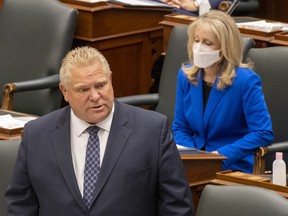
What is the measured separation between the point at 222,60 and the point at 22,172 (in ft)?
2.92

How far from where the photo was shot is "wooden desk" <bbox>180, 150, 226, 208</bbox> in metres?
2.77

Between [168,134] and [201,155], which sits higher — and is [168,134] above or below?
above

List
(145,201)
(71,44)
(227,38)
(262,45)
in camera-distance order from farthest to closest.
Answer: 1. (71,44)
2. (262,45)
3. (227,38)
4. (145,201)

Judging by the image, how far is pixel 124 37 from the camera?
3.96 m

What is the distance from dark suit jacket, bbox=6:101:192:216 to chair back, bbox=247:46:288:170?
0.95 m

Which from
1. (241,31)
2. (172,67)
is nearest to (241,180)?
(172,67)

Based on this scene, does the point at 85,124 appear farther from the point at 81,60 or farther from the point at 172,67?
the point at 172,67

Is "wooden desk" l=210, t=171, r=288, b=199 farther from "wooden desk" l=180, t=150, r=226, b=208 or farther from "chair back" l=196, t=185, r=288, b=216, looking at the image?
"chair back" l=196, t=185, r=288, b=216

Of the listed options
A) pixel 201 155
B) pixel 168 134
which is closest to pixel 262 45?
pixel 201 155

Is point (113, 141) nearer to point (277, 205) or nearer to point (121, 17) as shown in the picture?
point (277, 205)

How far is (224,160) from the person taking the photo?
2994mm

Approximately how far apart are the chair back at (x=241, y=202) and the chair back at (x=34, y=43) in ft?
5.08

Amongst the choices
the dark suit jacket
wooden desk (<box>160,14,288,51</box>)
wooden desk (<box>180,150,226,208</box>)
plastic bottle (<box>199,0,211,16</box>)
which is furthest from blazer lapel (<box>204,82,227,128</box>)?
plastic bottle (<box>199,0,211,16</box>)

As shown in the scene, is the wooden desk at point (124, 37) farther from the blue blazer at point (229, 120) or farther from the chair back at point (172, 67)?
the blue blazer at point (229, 120)
